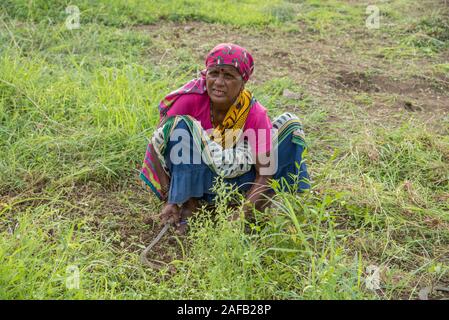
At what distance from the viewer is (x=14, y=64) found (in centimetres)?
468

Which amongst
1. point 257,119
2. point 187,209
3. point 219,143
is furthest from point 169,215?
point 257,119

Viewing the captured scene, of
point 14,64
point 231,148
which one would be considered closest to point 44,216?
point 231,148

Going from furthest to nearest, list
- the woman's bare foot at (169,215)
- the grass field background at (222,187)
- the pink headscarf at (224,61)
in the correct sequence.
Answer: the woman's bare foot at (169,215) → the pink headscarf at (224,61) → the grass field background at (222,187)

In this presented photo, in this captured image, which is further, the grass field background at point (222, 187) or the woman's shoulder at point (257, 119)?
the woman's shoulder at point (257, 119)

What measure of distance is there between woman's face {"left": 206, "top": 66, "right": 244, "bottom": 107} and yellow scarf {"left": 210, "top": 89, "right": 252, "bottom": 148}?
83 millimetres

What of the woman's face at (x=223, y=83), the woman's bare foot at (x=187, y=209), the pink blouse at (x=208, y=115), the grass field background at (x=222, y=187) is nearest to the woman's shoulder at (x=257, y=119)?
the pink blouse at (x=208, y=115)

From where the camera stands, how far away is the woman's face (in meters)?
3.43

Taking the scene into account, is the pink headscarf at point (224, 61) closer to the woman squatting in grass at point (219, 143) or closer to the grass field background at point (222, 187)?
the woman squatting in grass at point (219, 143)

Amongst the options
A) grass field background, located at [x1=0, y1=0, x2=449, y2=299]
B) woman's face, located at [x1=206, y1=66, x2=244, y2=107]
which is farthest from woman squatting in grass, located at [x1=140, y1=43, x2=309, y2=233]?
grass field background, located at [x1=0, y1=0, x2=449, y2=299]

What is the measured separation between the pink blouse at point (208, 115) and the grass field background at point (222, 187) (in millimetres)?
331

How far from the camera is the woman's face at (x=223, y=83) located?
3.43 metres

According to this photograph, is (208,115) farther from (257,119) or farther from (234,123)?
(257,119)

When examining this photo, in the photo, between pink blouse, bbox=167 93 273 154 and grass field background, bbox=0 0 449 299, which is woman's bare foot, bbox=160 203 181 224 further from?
pink blouse, bbox=167 93 273 154
